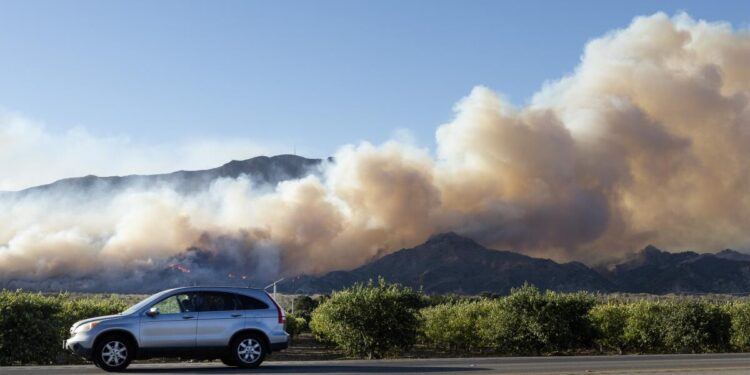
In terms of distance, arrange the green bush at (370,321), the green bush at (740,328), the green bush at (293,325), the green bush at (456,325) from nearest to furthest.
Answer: the green bush at (370,321)
the green bush at (740,328)
the green bush at (456,325)
the green bush at (293,325)

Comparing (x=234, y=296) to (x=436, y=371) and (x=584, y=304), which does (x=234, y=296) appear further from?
(x=584, y=304)

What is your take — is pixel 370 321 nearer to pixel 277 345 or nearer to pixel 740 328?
pixel 277 345

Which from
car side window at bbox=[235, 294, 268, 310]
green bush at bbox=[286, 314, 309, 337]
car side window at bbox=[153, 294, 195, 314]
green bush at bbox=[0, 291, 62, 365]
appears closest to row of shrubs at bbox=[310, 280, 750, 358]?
green bush at bbox=[286, 314, 309, 337]

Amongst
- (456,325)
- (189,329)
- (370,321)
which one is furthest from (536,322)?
(189,329)

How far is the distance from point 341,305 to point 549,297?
9750 millimetres

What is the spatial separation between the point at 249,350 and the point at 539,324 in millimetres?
16494

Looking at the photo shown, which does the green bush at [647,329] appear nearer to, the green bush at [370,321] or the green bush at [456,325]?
the green bush at [456,325]

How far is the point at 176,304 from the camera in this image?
20797 mm

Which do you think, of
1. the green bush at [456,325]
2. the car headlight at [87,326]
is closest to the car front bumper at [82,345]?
the car headlight at [87,326]

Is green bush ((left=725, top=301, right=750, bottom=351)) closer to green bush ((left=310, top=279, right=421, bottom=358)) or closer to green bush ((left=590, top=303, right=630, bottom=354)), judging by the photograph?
green bush ((left=590, top=303, right=630, bottom=354))

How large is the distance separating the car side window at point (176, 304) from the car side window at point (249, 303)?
1237 mm

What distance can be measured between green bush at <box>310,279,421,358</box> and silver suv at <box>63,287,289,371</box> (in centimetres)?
929

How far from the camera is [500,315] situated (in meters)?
35.3

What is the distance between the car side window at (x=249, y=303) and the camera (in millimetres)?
21328
